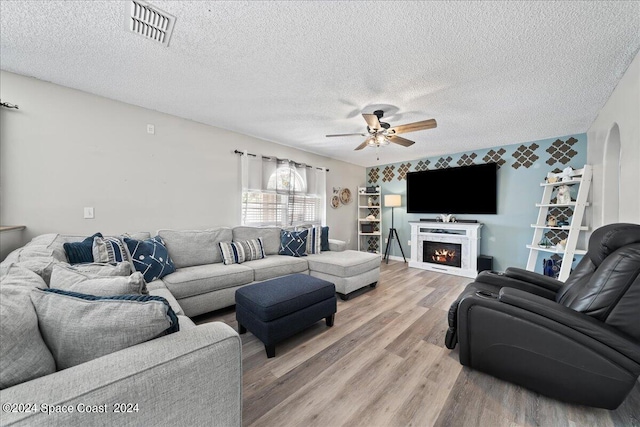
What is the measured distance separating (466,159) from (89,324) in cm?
555

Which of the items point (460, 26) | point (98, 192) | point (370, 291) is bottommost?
point (370, 291)

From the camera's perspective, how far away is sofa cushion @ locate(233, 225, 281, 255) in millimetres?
3498

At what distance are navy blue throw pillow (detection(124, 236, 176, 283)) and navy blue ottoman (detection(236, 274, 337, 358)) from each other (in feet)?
3.01

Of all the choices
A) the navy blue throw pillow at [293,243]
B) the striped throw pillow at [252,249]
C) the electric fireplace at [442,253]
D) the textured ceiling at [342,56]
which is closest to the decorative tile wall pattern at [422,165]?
the electric fireplace at [442,253]

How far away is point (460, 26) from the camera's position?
1.57 m

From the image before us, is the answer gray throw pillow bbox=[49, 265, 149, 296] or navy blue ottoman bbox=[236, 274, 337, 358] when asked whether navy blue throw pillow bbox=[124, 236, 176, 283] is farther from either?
gray throw pillow bbox=[49, 265, 149, 296]

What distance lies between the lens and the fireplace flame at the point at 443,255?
15.4 feet

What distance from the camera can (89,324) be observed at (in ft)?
2.80

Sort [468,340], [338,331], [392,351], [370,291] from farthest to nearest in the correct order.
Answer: [370,291] → [338,331] → [392,351] → [468,340]

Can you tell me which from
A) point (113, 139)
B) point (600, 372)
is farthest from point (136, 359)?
point (113, 139)

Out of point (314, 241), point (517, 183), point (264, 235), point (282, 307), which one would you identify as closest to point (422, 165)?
point (517, 183)

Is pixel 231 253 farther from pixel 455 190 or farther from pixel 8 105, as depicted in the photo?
pixel 455 190

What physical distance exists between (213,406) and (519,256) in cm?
503

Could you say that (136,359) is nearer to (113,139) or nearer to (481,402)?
(481,402)
